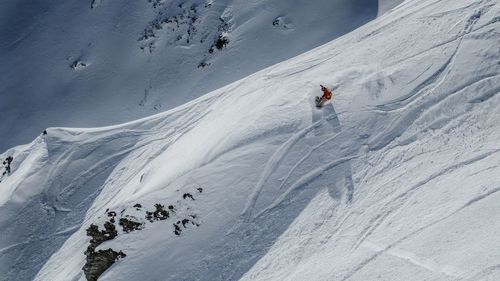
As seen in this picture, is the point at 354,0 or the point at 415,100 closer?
the point at 415,100

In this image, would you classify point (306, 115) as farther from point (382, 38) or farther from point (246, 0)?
point (246, 0)

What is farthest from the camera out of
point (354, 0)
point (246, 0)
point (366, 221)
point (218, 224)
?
point (246, 0)

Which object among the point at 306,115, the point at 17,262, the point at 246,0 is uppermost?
the point at 246,0

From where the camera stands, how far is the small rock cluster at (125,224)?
50.3ft

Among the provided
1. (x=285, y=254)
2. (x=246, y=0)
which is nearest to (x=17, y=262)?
(x=285, y=254)

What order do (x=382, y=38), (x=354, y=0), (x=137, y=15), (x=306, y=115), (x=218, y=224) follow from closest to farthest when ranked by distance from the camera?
1. (x=218, y=224)
2. (x=306, y=115)
3. (x=382, y=38)
4. (x=354, y=0)
5. (x=137, y=15)

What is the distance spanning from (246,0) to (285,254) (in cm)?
1616

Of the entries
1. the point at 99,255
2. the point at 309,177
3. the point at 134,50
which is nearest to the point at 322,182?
the point at 309,177

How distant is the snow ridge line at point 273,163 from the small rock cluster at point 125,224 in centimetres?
200

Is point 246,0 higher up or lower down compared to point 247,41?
higher up

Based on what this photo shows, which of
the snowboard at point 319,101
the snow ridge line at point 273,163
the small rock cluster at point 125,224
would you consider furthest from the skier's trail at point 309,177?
the small rock cluster at point 125,224

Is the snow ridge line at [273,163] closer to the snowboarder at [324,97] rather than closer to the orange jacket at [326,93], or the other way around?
the snowboarder at [324,97]

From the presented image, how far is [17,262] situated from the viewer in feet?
62.0

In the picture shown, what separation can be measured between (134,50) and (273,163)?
46.4 feet
